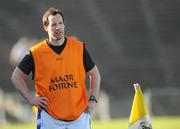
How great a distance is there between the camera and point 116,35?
30.4 meters

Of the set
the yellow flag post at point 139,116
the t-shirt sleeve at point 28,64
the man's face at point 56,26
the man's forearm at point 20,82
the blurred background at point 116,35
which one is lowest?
the yellow flag post at point 139,116

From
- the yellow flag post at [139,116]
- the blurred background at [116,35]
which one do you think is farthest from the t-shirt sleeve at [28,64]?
the blurred background at [116,35]

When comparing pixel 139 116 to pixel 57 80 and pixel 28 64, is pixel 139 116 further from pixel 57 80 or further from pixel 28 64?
pixel 28 64

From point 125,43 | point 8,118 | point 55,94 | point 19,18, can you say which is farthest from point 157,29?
Result: point 55,94

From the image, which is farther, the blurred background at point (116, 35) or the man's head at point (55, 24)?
the blurred background at point (116, 35)

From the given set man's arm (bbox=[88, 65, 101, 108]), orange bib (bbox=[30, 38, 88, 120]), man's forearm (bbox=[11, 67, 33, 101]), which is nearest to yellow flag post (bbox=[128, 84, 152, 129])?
man's arm (bbox=[88, 65, 101, 108])

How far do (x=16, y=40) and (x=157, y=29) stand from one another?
5311 mm

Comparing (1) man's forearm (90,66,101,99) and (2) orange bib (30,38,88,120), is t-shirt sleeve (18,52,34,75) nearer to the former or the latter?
(2) orange bib (30,38,88,120)

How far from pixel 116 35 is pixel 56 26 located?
2259cm

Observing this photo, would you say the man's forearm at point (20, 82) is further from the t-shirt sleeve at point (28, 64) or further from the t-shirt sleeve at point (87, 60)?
the t-shirt sleeve at point (87, 60)

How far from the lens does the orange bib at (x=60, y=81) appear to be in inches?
314

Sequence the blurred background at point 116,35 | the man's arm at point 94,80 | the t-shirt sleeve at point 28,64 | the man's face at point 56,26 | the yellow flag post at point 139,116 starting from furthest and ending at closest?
the blurred background at point 116,35 < the yellow flag post at point 139,116 < the man's arm at point 94,80 < the t-shirt sleeve at point 28,64 < the man's face at point 56,26

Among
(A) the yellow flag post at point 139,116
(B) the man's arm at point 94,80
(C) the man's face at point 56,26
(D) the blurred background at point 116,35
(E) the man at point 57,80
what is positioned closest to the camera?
(C) the man's face at point 56,26

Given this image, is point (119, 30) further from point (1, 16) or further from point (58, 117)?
point (58, 117)
